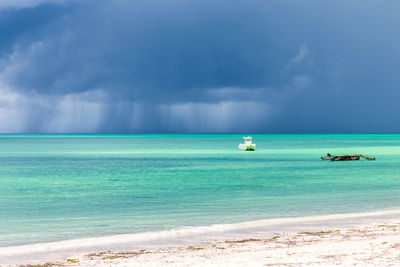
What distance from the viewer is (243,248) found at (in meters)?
13.6

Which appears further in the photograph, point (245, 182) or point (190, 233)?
point (245, 182)

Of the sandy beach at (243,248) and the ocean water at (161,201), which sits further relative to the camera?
the ocean water at (161,201)

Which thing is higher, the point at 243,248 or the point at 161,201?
the point at 243,248

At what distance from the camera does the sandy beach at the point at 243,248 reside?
11719 mm

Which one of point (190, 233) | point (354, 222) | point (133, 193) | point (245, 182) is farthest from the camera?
point (245, 182)

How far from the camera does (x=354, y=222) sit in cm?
1912

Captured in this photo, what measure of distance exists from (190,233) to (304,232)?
3.83 meters

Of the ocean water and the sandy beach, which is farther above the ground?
the sandy beach

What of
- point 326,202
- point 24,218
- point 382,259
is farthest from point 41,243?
point 326,202

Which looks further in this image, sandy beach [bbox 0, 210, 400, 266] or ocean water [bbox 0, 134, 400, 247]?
ocean water [bbox 0, 134, 400, 247]

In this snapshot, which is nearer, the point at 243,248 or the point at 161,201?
the point at 243,248

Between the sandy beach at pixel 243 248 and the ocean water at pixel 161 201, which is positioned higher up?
the sandy beach at pixel 243 248

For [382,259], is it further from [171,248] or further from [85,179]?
[85,179]

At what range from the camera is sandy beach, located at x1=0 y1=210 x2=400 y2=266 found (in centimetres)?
1172
